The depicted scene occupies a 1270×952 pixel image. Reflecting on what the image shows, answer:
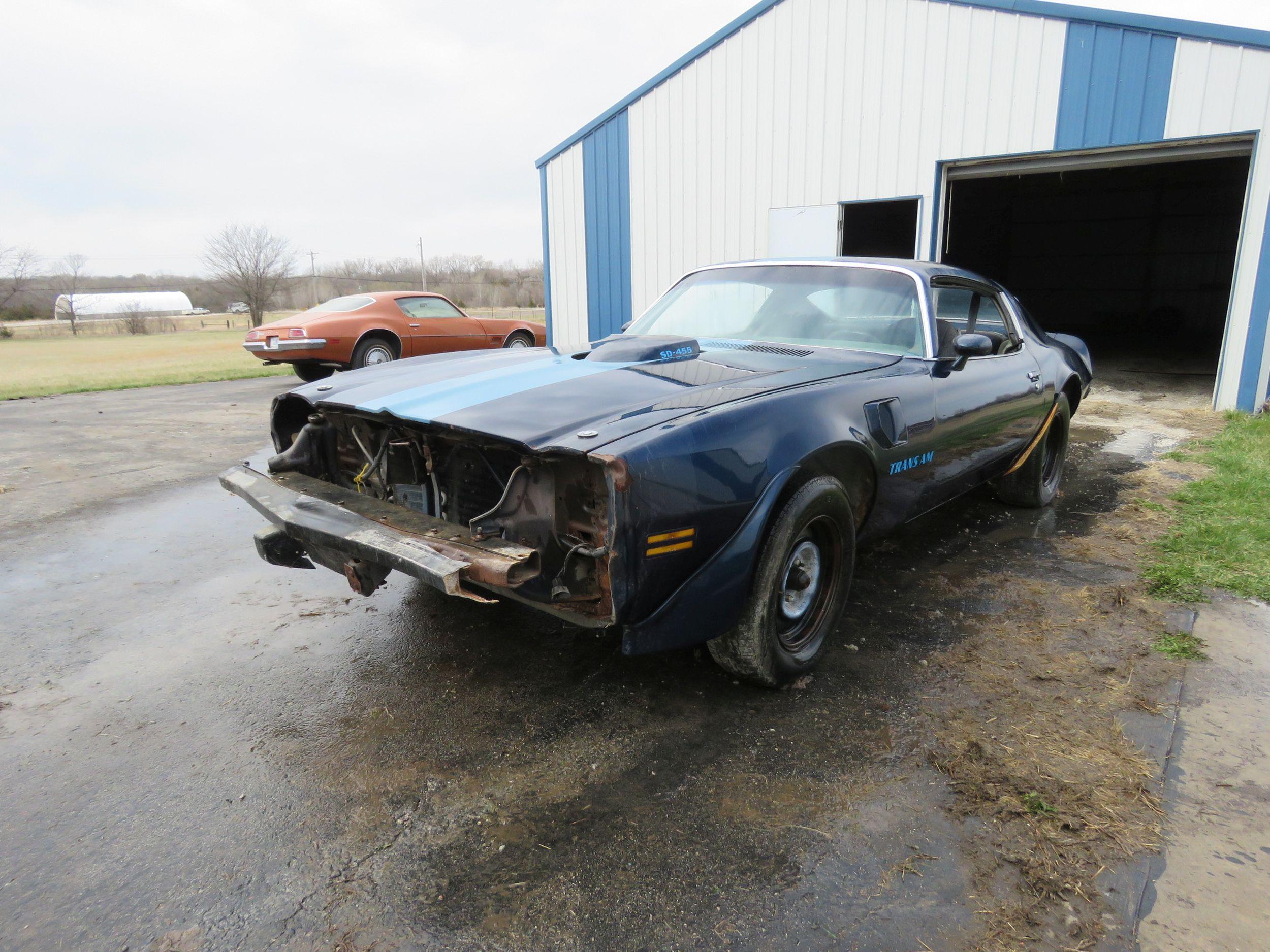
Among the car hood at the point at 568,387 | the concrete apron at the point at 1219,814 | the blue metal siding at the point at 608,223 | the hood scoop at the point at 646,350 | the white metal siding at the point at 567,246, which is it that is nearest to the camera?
the concrete apron at the point at 1219,814

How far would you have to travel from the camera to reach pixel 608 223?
1198 centimetres

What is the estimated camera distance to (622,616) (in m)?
2.22

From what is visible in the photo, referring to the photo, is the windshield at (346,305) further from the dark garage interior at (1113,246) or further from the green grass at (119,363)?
the dark garage interior at (1113,246)

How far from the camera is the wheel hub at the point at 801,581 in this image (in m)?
2.77

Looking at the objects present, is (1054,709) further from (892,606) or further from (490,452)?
(490,452)

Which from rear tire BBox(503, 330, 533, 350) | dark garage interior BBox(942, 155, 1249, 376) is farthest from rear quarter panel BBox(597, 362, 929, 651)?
dark garage interior BBox(942, 155, 1249, 376)

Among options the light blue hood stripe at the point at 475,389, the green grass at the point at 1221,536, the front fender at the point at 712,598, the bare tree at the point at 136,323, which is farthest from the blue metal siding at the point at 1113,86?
the bare tree at the point at 136,323

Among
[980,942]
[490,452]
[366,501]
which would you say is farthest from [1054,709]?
[366,501]

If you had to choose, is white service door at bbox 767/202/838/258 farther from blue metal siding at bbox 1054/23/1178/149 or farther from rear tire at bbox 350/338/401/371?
rear tire at bbox 350/338/401/371

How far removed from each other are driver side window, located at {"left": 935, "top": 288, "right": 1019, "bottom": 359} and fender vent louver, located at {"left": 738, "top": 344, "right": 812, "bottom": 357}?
674 millimetres

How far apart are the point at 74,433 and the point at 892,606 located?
8.17m

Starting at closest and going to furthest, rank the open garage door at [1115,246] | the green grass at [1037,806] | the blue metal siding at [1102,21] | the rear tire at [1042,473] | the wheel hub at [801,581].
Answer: the green grass at [1037,806], the wheel hub at [801,581], the rear tire at [1042,473], the blue metal siding at [1102,21], the open garage door at [1115,246]

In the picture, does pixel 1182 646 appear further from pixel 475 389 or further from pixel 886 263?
pixel 475 389

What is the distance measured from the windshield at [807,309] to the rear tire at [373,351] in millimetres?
7976
